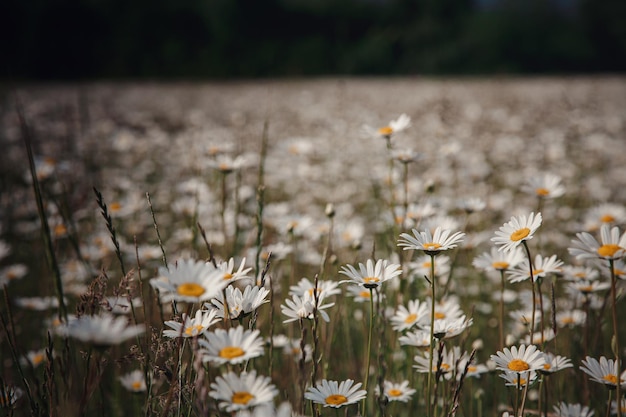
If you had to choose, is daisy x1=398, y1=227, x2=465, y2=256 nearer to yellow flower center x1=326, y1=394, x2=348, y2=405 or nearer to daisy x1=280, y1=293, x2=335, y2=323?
daisy x1=280, y1=293, x2=335, y2=323

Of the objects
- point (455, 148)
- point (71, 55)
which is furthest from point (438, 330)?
point (71, 55)

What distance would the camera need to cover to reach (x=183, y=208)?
2973mm

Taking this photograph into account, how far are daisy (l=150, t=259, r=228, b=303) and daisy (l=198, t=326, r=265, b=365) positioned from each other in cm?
9

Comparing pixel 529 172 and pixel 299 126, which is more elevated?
pixel 299 126

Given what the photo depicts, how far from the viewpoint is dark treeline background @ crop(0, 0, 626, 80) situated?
21609mm

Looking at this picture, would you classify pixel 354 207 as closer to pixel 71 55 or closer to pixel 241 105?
pixel 241 105

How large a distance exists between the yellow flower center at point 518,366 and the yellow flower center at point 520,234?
309 millimetres

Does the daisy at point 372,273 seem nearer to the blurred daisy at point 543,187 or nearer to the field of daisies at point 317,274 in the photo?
the field of daisies at point 317,274

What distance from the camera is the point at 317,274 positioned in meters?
1.10

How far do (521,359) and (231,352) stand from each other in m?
0.75

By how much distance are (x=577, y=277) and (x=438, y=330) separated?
628 millimetres

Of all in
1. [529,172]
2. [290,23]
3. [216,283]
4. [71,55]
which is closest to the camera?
[216,283]

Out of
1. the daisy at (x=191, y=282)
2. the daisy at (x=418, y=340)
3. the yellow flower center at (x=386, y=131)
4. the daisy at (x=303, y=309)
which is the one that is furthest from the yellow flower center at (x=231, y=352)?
the yellow flower center at (x=386, y=131)

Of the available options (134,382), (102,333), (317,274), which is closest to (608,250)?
(317,274)
